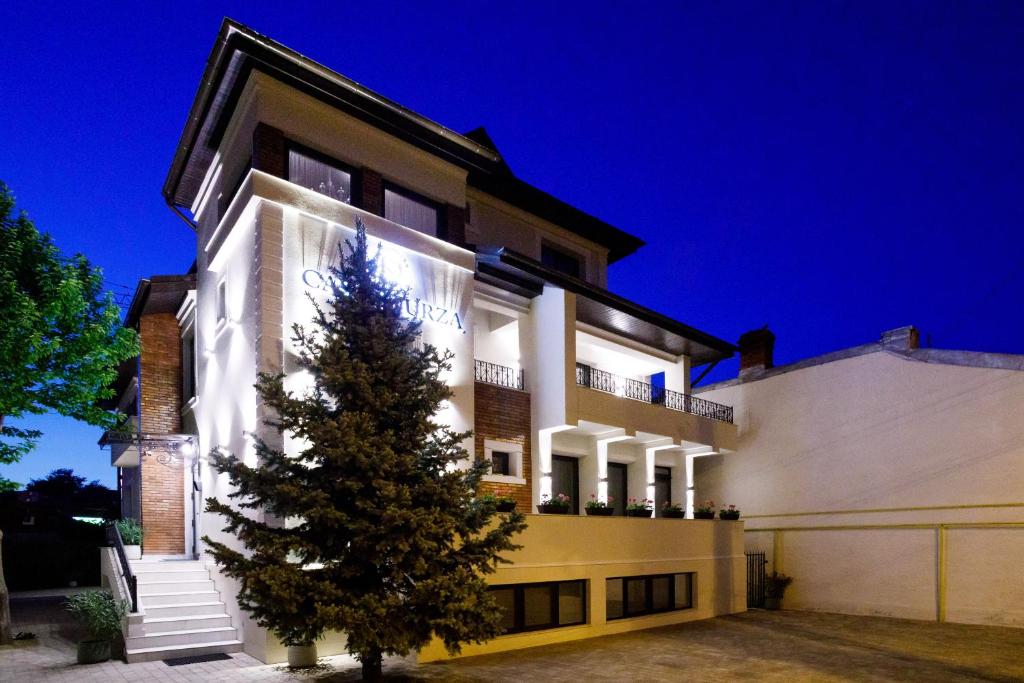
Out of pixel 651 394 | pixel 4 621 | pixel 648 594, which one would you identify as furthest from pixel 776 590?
pixel 4 621

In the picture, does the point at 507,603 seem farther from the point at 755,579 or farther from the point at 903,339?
the point at 903,339

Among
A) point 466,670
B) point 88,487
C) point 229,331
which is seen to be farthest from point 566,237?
point 88,487

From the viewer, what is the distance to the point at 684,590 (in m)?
16.3

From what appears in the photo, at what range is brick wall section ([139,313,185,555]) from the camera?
15.1m

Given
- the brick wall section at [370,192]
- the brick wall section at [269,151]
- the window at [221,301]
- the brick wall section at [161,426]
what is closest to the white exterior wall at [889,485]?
the brick wall section at [370,192]

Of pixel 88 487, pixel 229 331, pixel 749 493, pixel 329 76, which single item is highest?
pixel 329 76

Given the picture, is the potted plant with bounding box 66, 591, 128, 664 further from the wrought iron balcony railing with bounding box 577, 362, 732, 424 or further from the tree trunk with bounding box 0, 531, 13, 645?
the wrought iron balcony railing with bounding box 577, 362, 732, 424

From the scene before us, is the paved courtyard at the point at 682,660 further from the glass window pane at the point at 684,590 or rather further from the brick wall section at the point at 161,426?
the brick wall section at the point at 161,426

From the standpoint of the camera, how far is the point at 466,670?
10.1m

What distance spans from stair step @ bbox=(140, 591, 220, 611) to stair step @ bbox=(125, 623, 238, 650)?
78 centimetres

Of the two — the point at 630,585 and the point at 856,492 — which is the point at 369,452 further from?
the point at 856,492

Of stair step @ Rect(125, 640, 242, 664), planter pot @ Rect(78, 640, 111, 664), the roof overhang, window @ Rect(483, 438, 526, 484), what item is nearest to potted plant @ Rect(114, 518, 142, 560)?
planter pot @ Rect(78, 640, 111, 664)

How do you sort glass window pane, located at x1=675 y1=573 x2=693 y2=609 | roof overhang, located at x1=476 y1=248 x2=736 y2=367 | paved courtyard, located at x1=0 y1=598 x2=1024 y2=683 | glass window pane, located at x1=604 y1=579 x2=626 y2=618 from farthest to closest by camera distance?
glass window pane, located at x1=675 y1=573 x2=693 y2=609 < roof overhang, located at x1=476 y1=248 x2=736 y2=367 < glass window pane, located at x1=604 y1=579 x2=626 y2=618 < paved courtyard, located at x1=0 y1=598 x2=1024 y2=683

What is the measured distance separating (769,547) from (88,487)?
47.9 meters
